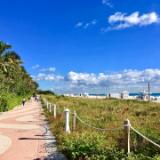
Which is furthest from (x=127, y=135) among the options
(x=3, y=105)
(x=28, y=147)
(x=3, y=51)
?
(x=3, y=51)

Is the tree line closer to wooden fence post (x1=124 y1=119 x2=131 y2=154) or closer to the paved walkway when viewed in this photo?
the paved walkway

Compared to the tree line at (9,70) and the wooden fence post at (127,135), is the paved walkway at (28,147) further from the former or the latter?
the tree line at (9,70)

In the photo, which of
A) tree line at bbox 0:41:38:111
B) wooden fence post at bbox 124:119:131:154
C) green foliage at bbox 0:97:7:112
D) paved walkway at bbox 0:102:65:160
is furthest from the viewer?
tree line at bbox 0:41:38:111

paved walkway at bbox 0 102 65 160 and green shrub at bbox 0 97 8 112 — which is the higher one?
green shrub at bbox 0 97 8 112

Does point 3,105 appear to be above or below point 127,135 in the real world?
above

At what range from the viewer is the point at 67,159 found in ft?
36.6

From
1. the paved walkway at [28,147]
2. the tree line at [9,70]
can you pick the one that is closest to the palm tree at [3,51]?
the tree line at [9,70]

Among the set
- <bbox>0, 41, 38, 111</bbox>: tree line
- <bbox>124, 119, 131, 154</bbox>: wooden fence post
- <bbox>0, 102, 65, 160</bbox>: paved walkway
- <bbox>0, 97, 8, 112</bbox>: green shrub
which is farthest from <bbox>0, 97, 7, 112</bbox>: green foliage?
<bbox>124, 119, 131, 154</bbox>: wooden fence post

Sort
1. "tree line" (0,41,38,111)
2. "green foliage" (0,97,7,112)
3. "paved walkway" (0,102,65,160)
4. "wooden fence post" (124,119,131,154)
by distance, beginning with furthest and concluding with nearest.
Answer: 1. "tree line" (0,41,38,111)
2. "green foliage" (0,97,7,112)
3. "paved walkway" (0,102,65,160)
4. "wooden fence post" (124,119,131,154)

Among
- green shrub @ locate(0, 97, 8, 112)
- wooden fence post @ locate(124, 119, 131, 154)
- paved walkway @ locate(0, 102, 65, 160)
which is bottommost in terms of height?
paved walkway @ locate(0, 102, 65, 160)

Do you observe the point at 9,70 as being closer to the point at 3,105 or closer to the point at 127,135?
the point at 3,105

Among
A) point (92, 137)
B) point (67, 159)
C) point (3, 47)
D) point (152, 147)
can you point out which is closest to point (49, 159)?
point (67, 159)

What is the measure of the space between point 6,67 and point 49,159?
5426 cm

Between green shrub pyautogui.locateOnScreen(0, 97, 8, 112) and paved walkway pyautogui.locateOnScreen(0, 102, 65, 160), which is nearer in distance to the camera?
paved walkway pyautogui.locateOnScreen(0, 102, 65, 160)
